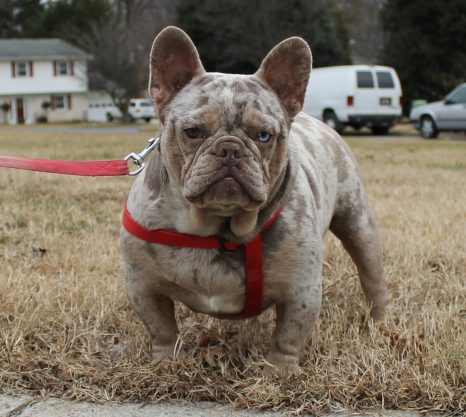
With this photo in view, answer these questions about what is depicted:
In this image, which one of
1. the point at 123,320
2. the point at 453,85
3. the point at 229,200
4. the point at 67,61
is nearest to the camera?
the point at 229,200

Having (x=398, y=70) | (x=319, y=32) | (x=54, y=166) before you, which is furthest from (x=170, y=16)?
(x=54, y=166)

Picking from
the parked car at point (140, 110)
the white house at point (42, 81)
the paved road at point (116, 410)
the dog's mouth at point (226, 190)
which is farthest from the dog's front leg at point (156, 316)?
the white house at point (42, 81)

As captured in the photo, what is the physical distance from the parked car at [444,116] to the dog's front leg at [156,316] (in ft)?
60.3

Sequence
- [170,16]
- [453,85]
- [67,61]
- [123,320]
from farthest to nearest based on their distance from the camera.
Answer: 1. [67,61]
2. [170,16]
3. [453,85]
4. [123,320]

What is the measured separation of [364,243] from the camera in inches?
156

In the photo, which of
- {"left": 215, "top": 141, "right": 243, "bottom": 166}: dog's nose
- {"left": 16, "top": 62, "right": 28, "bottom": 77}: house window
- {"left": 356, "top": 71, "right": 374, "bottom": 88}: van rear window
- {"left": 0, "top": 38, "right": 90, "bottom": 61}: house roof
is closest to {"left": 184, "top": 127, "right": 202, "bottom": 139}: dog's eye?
{"left": 215, "top": 141, "right": 243, "bottom": 166}: dog's nose

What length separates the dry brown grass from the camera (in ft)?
9.68

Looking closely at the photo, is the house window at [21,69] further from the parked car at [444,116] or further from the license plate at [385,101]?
the parked car at [444,116]

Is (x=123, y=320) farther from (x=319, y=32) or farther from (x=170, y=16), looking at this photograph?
(x=170, y=16)

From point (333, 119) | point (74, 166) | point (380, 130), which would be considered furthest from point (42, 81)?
point (74, 166)

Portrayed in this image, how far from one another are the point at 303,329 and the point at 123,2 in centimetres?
5680

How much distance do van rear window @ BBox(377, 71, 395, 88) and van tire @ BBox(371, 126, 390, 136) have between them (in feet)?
4.21

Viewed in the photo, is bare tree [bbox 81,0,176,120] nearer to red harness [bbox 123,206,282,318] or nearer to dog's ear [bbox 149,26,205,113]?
dog's ear [bbox 149,26,205,113]

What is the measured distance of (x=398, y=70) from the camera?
104ft
